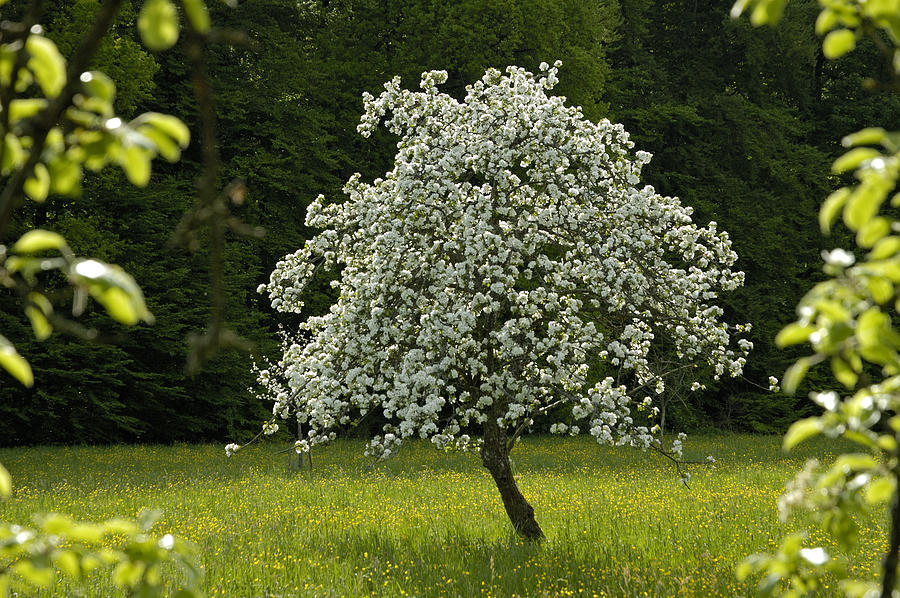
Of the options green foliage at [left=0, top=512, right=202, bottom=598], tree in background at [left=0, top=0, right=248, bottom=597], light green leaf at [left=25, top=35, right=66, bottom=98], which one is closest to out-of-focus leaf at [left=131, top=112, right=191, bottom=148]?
tree in background at [left=0, top=0, right=248, bottom=597]

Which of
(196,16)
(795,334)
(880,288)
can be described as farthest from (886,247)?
(196,16)

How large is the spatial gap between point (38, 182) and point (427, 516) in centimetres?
993

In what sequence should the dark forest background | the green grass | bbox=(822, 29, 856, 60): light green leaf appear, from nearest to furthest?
bbox=(822, 29, 856, 60): light green leaf → the green grass → the dark forest background

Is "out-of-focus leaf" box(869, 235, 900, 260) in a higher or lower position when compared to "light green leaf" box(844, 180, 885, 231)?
lower

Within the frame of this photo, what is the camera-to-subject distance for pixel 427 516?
11000 millimetres

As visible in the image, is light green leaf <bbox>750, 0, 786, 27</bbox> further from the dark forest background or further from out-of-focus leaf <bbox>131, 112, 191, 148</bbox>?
the dark forest background

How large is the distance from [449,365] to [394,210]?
5.64ft

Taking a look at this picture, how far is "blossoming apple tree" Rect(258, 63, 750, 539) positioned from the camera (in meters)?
7.86

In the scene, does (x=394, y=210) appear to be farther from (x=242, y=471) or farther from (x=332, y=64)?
(x=332, y=64)

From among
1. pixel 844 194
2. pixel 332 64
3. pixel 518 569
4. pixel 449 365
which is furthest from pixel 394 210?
pixel 332 64

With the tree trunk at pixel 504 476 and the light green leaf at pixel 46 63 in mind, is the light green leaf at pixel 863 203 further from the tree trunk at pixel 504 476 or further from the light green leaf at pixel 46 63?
the tree trunk at pixel 504 476

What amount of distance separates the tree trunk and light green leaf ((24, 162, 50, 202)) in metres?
7.41

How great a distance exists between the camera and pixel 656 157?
2842 cm

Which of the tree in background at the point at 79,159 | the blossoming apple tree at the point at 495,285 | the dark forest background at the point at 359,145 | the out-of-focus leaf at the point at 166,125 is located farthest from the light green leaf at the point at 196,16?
the dark forest background at the point at 359,145
